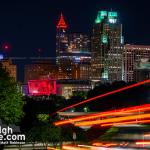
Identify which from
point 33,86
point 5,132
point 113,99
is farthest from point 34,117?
point 33,86

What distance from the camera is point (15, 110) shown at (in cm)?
4181

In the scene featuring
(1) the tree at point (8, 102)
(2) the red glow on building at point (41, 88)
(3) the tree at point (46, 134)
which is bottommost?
(2) the red glow on building at point (41, 88)

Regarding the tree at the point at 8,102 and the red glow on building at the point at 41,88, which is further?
the red glow on building at the point at 41,88

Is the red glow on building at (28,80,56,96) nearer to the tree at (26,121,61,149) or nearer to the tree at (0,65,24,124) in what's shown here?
the tree at (0,65,24,124)

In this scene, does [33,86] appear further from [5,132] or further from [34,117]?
[5,132]

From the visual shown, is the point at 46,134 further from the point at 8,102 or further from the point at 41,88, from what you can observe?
the point at 41,88

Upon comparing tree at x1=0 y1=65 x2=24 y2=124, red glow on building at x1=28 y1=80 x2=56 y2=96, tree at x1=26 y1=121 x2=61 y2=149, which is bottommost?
red glow on building at x1=28 y1=80 x2=56 y2=96

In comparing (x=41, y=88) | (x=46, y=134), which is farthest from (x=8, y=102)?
(x=41, y=88)

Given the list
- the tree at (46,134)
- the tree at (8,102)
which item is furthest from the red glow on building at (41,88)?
the tree at (46,134)

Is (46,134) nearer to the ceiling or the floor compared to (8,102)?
nearer to the floor

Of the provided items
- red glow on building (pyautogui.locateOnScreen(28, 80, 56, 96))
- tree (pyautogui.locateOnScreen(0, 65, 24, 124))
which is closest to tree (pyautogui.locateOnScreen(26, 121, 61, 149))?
tree (pyautogui.locateOnScreen(0, 65, 24, 124))

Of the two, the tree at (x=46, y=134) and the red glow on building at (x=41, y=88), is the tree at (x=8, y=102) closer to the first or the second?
the tree at (x=46, y=134)

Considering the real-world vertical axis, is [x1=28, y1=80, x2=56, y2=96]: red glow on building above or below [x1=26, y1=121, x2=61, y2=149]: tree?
below

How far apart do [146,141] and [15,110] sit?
1711 cm
